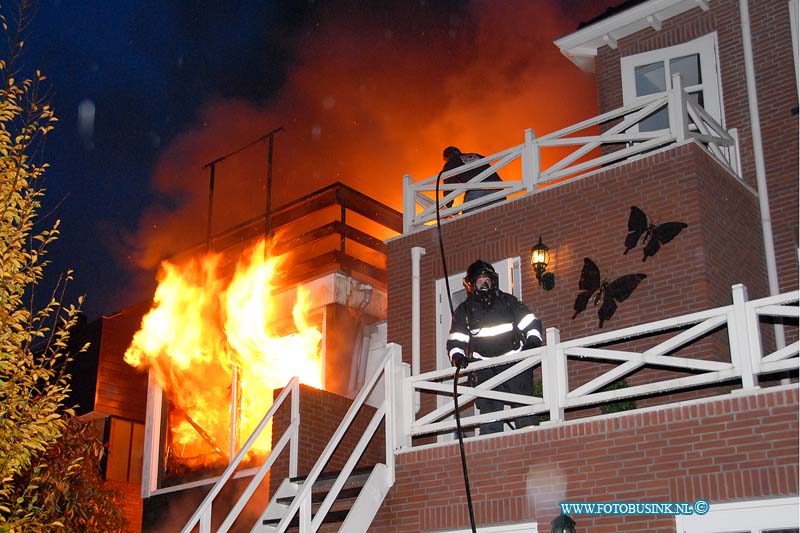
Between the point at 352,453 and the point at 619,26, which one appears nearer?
the point at 352,453

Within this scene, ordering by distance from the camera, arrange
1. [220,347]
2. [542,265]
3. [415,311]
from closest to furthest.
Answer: [542,265]
[415,311]
[220,347]

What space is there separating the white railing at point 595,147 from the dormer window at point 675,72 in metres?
0.40

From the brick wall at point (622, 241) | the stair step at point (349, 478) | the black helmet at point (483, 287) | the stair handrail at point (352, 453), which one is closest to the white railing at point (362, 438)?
the stair handrail at point (352, 453)

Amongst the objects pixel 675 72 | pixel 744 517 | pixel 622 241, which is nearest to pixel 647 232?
pixel 622 241

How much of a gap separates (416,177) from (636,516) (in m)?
19.6

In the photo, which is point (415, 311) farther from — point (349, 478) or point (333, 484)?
point (333, 484)

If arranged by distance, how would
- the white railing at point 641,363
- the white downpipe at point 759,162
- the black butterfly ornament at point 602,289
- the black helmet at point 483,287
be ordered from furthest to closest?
the white downpipe at point 759,162 → the black butterfly ornament at point 602,289 → the black helmet at point 483,287 → the white railing at point 641,363

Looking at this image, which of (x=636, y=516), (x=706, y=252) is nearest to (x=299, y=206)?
(x=706, y=252)

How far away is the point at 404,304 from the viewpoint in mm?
12492

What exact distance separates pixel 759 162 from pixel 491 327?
427 cm

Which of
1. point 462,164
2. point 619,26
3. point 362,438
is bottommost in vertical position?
point 362,438

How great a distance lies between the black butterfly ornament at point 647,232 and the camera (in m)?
10.2

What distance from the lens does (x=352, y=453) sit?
9406 millimetres

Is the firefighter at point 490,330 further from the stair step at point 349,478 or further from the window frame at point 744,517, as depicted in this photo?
the window frame at point 744,517
